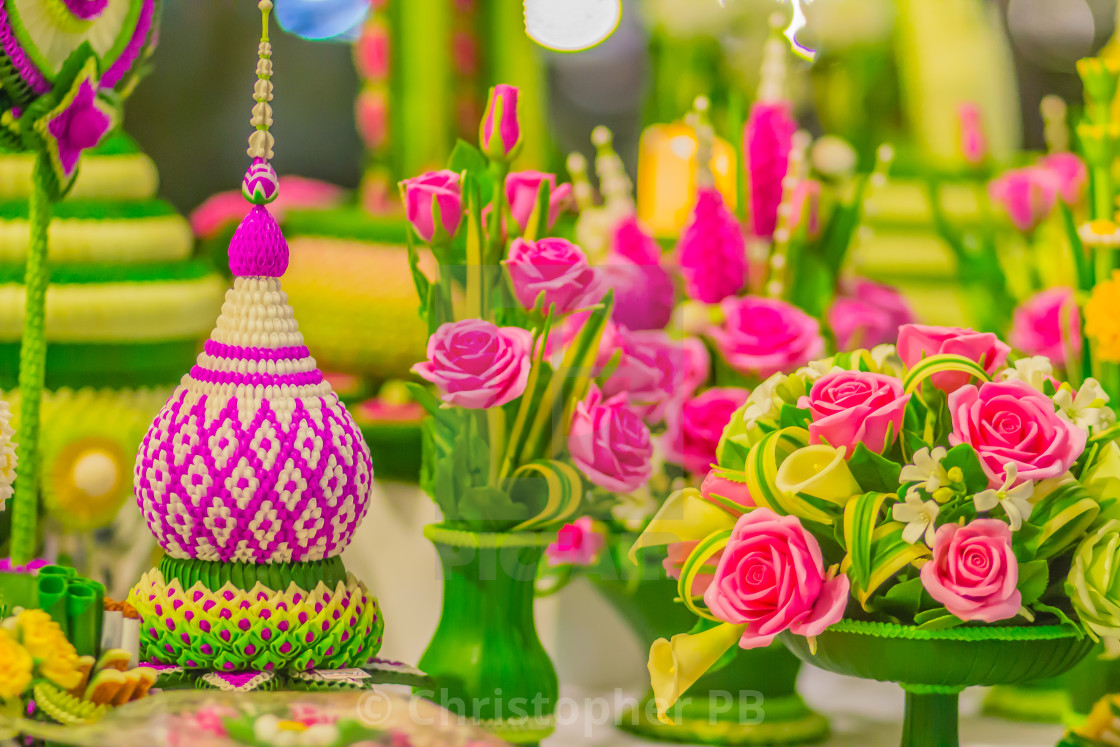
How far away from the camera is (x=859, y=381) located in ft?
2.43

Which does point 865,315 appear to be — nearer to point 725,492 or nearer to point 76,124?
point 725,492

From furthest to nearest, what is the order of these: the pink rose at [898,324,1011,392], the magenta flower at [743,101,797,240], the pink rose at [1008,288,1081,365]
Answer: the pink rose at [1008,288,1081,365] → the magenta flower at [743,101,797,240] → the pink rose at [898,324,1011,392]

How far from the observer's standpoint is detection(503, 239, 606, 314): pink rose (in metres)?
0.83

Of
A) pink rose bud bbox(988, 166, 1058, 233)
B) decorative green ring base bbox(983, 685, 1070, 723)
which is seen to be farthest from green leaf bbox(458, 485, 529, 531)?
pink rose bud bbox(988, 166, 1058, 233)

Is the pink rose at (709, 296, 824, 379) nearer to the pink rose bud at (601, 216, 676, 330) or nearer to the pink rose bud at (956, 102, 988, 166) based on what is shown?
the pink rose bud at (601, 216, 676, 330)

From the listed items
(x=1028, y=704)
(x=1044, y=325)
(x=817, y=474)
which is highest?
(x=1044, y=325)

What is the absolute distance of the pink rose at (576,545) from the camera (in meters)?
A: 0.93

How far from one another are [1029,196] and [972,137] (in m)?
0.18

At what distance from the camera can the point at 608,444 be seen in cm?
85

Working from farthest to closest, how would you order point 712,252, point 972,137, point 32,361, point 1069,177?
point 972,137 → point 1069,177 → point 712,252 → point 32,361

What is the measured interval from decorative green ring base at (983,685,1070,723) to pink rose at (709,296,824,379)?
0.34 meters

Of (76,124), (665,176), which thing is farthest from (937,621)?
(665,176)

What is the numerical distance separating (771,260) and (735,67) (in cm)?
49

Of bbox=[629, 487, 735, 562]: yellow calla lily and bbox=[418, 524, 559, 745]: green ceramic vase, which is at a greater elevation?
bbox=[629, 487, 735, 562]: yellow calla lily
